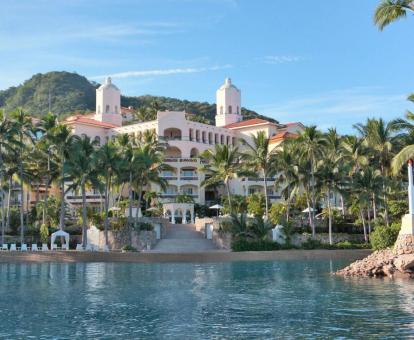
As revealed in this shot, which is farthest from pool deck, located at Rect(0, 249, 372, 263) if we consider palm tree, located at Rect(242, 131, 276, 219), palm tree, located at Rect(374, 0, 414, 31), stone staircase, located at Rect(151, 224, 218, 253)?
palm tree, located at Rect(374, 0, 414, 31)

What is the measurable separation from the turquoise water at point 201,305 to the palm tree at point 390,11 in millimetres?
11813

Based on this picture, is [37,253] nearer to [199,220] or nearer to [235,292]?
[199,220]

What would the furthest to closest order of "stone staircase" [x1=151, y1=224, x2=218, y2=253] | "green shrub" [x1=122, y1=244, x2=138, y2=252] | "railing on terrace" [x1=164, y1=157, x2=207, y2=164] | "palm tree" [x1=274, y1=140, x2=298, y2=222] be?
"railing on terrace" [x1=164, y1=157, x2=207, y2=164]
"palm tree" [x1=274, y1=140, x2=298, y2=222]
"stone staircase" [x1=151, y1=224, x2=218, y2=253]
"green shrub" [x1=122, y1=244, x2=138, y2=252]

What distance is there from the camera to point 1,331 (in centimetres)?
1794

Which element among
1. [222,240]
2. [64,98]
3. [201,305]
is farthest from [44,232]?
[64,98]

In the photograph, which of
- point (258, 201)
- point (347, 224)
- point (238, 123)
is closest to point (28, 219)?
point (258, 201)

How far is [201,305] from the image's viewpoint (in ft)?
75.2

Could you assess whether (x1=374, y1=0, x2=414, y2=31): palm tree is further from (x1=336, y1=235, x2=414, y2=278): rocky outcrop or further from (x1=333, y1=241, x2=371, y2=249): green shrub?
(x1=333, y1=241, x2=371, y2=249): green shrub

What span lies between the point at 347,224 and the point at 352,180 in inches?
210

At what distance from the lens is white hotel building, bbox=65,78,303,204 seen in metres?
77.4

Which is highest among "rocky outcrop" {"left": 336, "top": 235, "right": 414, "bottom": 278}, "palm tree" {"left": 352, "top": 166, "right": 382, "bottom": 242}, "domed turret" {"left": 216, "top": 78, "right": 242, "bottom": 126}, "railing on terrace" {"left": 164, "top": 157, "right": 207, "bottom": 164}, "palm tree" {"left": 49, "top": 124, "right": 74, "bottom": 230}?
"domed turret" {"left": 216, "top": 78, "right": 242, "bottom": 126}

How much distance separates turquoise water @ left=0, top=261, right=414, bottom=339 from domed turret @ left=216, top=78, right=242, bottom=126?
205 feet

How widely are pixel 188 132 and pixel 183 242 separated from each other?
111ft

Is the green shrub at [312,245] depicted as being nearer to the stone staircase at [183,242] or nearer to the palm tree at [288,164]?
the palm tree at [288,164]
